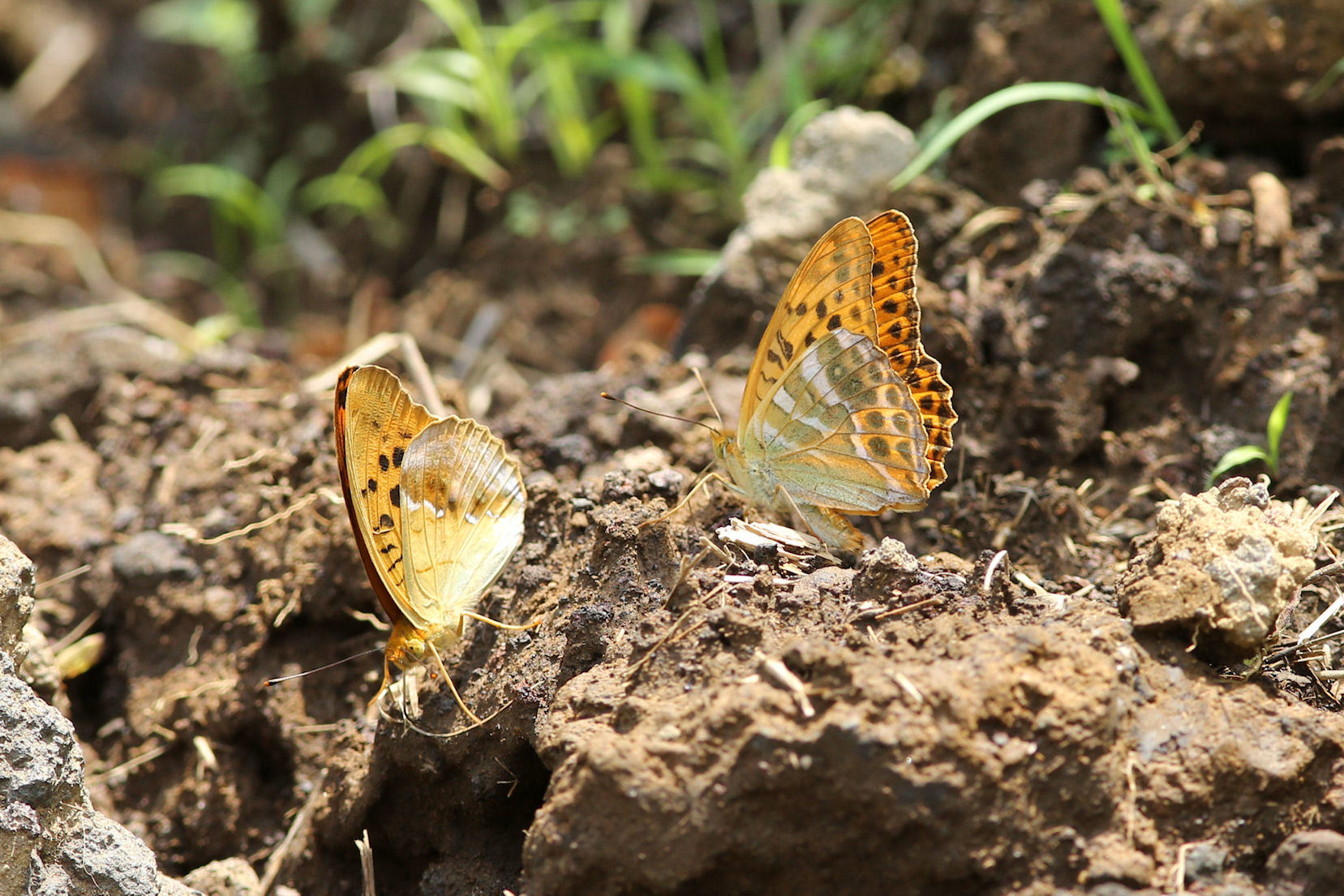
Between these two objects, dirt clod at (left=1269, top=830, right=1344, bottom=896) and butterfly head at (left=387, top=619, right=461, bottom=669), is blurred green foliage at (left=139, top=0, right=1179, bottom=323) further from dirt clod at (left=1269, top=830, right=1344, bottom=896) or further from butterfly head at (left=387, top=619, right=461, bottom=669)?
dirt clod at (left=1269, top=830, right=1344, bottom=896)

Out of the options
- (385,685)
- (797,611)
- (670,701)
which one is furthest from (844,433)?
(385,685)

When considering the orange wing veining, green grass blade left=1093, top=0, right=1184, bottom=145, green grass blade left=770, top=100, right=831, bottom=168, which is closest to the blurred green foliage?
green grass blade left=770, top=100, right=831, bottom=168

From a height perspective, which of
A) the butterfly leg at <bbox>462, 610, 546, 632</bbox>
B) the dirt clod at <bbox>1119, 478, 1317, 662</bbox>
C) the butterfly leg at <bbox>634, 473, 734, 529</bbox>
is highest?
the dirt clod at <bbox>1119, 478, 1317, 662</bbox>

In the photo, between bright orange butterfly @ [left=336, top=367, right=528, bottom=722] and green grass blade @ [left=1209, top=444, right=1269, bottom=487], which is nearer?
bright orange butterfly @ [left=336, top=367, right=528, bottom=722]

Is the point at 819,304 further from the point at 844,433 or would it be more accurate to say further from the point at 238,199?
the point at 238,199

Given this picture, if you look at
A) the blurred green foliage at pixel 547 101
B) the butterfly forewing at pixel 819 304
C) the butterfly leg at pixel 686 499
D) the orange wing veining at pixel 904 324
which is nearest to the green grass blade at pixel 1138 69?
the blurred green foliage at pixel 547 101

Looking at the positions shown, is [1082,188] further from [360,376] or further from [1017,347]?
[360,376]
